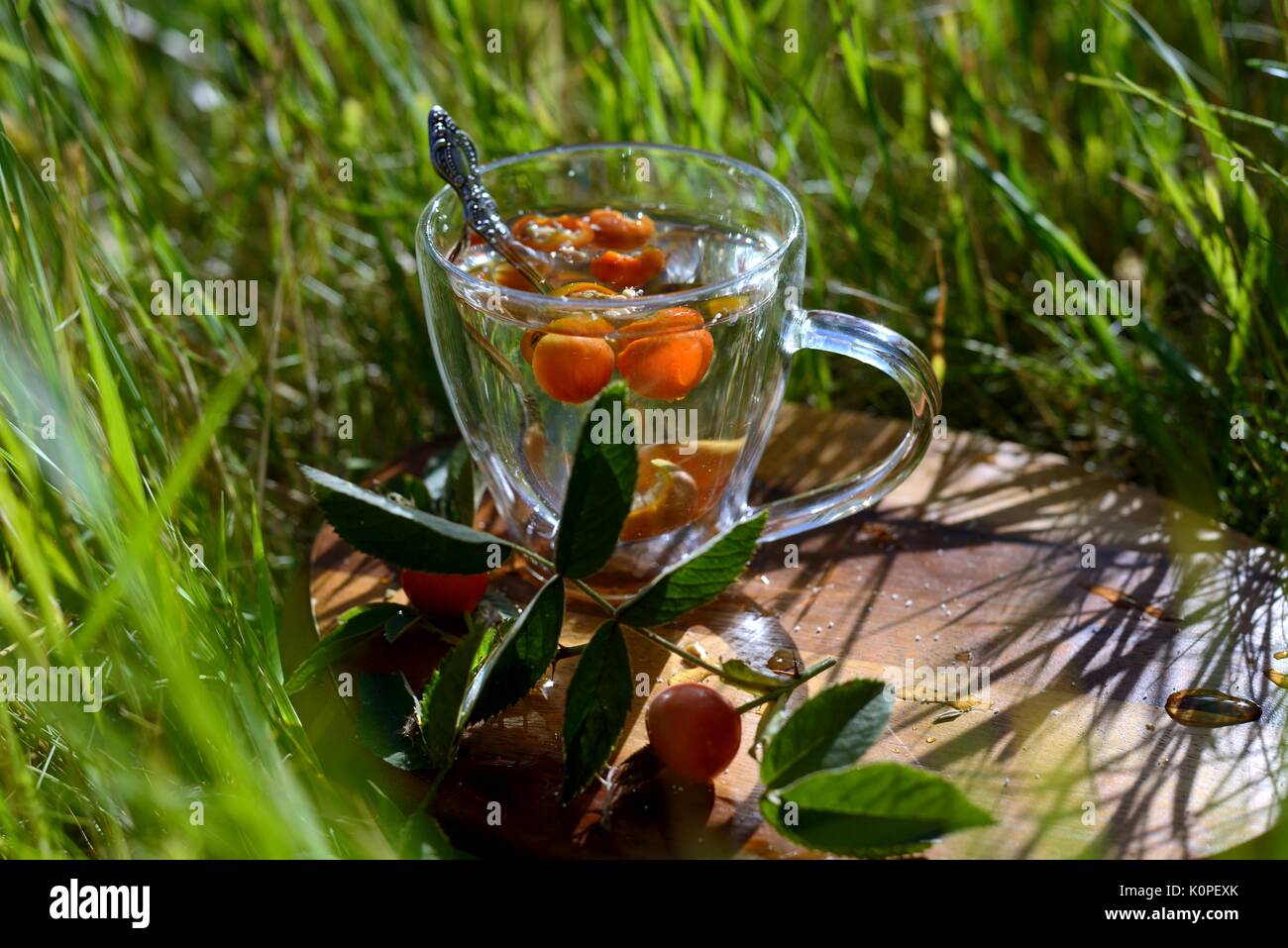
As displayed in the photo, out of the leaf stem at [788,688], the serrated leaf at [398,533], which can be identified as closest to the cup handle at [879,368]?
the leaf stem at [788,688]

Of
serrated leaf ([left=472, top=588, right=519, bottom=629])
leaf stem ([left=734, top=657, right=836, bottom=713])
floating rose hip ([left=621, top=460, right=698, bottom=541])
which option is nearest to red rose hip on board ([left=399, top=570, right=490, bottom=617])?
serrated leaf ([left=472, top=588, right=519, bottom=629])

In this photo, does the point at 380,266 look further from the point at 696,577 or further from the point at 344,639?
the point at 696,577

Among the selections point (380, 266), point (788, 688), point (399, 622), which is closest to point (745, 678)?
point (788, 688)

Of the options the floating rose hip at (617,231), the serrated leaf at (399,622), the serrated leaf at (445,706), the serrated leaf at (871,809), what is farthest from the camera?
the floating rose hip at (617,231)

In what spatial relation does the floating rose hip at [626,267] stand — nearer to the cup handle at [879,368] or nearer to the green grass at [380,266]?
the cup handle at [879,368]

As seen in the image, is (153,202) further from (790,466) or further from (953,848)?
(953,848)
